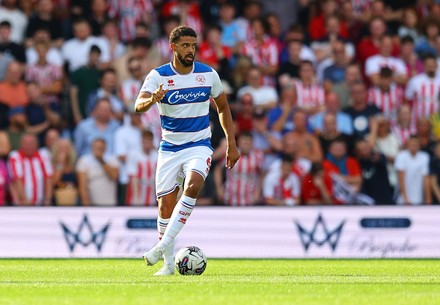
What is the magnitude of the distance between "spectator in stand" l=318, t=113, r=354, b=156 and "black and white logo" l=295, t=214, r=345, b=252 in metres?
2.39

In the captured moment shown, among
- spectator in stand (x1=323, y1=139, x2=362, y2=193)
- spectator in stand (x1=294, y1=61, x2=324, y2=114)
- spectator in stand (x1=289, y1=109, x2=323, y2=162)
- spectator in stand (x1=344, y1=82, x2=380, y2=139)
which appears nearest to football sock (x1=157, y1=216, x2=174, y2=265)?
spectator in stand (x1=323, y1=139, x2=362, y2=193)

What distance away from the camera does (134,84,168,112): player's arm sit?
1155cm

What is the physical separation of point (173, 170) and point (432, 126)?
966 centimetres

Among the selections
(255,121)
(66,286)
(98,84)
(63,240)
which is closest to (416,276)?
(66,286)

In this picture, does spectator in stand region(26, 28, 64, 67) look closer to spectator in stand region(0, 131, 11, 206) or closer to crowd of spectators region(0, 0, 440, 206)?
crowd of spectators region(0, 0, 440, 206)

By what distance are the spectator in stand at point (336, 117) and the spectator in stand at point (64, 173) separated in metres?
4.56

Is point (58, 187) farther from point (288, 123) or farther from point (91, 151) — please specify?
point (288, 123)

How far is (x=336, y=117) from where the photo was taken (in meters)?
20.8

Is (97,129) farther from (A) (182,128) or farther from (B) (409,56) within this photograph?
(A) (182,128)

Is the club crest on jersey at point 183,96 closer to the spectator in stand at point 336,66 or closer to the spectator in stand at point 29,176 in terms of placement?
the spectator in stand at point 29,176

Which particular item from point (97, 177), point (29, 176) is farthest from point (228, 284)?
point (29, 176)

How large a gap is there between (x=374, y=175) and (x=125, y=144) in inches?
174

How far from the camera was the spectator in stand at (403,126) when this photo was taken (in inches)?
826

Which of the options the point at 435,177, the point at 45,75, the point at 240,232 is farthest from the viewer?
the point at 45,75
